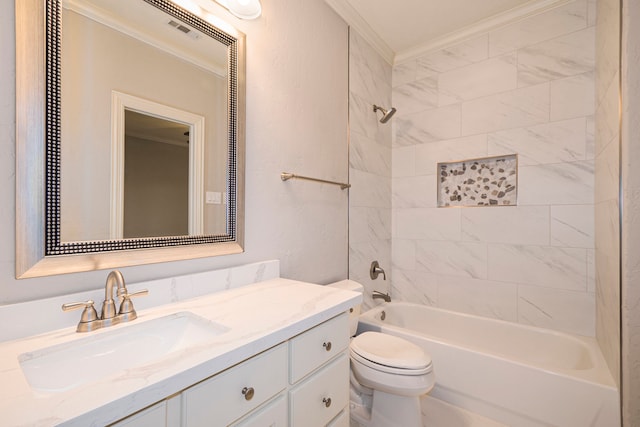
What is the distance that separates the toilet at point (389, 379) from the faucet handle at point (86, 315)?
1229 millimetres

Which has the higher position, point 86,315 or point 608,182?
point 608,182

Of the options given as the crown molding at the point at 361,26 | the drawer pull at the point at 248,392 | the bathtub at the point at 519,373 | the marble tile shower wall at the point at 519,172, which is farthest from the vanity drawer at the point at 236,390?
the crown molding at the point at 361,26

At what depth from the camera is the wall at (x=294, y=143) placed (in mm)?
1439

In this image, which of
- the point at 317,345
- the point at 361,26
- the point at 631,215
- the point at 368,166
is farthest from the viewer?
the point at 368,166

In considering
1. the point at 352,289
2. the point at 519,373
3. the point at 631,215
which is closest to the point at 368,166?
the point at 352,289

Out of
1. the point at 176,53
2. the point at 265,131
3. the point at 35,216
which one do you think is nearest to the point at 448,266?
the point at 265,131

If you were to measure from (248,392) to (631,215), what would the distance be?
5.31 feet

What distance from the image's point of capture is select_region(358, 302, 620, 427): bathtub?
1395 millimetres

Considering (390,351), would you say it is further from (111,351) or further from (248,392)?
(111,351)

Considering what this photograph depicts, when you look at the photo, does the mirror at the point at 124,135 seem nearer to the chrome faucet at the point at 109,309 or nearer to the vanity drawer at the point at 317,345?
the chrome faucet at the point at 109,309

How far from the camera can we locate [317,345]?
37.8 inches

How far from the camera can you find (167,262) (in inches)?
43.2

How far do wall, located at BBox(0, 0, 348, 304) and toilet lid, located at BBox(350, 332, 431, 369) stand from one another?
1.49 feet

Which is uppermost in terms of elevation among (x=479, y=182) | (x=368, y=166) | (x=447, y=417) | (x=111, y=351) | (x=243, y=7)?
(x=243, y=7)
